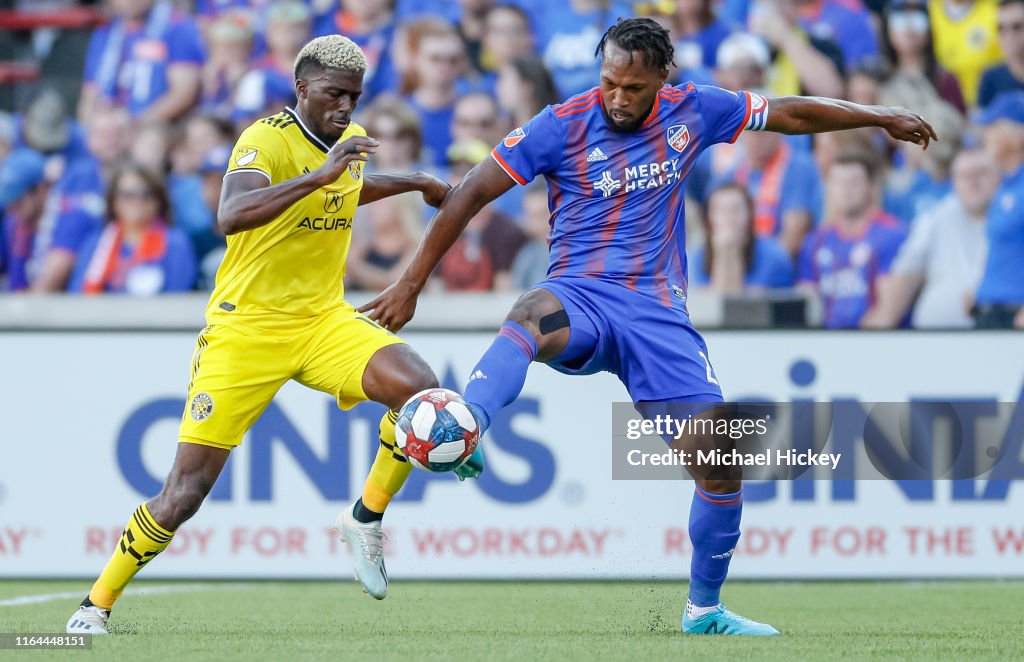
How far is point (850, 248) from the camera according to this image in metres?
11.4

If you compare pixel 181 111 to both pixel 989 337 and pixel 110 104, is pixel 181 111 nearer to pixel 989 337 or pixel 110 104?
pixel 110 104

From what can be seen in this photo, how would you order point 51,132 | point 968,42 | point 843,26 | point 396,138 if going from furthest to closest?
point 51,132, point 843,26, point 968,42, point 396,138

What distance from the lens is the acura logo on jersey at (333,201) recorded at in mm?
6992

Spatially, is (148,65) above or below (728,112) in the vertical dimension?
above

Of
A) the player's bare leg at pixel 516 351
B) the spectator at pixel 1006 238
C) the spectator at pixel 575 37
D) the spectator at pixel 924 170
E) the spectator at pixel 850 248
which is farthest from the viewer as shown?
the spectator at pixel 575 37

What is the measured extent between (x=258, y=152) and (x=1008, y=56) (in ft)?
25.4

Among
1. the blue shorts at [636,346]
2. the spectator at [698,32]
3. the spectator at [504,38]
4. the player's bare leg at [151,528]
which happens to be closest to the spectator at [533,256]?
the spectator at [504,38]

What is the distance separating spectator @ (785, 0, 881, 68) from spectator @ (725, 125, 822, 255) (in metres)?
1.39

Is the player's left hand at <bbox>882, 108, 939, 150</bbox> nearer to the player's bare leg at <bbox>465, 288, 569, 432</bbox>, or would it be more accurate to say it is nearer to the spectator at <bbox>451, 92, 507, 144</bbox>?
A: the player's bare leg at <bbox>465, 288, 569, 432</bbox>

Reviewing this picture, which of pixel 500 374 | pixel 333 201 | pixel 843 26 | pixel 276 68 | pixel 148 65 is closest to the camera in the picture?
pixel 500 374

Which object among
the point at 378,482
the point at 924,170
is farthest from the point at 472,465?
the point at 924,170

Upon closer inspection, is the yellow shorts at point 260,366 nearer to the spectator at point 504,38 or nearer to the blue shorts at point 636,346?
the blue shorts at point 636,346

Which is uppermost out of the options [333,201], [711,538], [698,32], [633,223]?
[698,32]

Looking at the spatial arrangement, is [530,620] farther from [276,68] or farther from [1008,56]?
[276,68]
